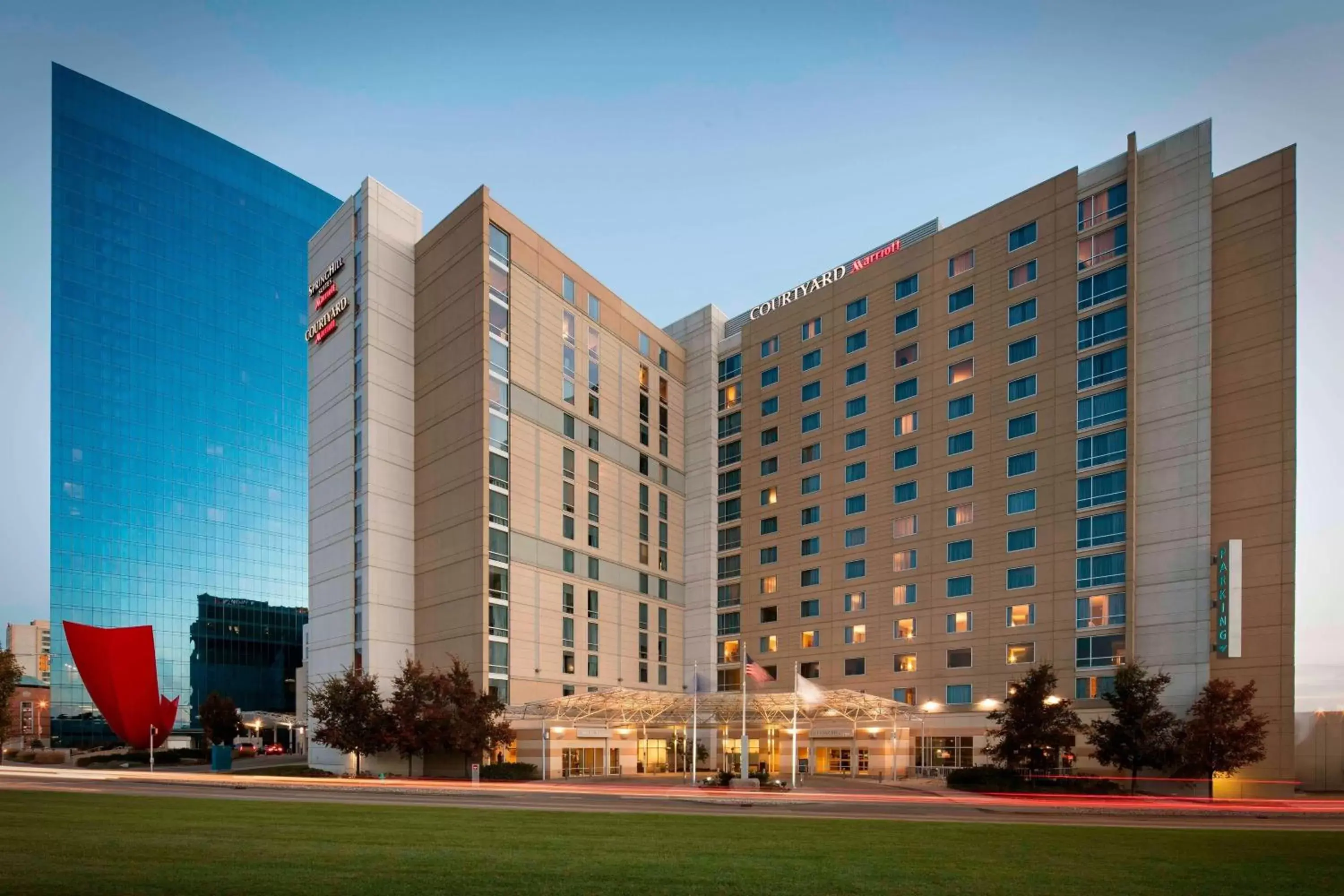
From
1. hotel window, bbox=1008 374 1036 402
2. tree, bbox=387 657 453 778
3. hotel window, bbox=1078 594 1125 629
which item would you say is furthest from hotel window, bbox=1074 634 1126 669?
tree, bbox=387 657 453 778

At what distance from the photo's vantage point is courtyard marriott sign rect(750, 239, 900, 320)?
80750mm

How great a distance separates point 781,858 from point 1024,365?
55939mm

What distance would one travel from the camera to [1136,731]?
1969 inches

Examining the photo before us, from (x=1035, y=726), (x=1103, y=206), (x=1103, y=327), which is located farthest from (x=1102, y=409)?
(x=1035, y=726)

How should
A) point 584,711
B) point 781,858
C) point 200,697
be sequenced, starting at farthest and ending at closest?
1. point 200,697
2. point 584,711
3. point 781,858

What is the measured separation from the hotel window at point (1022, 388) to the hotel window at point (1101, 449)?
571 centimetres

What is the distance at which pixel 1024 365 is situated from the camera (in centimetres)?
6750

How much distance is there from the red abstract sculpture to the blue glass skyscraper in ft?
140

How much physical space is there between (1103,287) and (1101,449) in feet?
39.9

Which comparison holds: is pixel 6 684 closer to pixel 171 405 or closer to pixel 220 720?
pixel 220 720

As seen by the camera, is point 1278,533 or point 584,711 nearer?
point 1278,533

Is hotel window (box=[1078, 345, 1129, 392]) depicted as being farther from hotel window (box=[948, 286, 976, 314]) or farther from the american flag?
the american flag

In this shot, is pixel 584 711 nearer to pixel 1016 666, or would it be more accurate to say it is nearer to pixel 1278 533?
pixel 1016 666

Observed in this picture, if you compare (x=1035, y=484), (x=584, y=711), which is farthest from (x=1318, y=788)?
(x=584, y=711)
